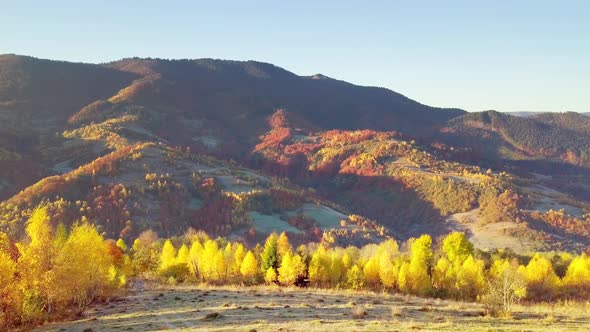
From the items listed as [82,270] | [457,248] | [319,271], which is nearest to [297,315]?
[82,270]

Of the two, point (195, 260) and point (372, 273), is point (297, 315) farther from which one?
point (195, 260)

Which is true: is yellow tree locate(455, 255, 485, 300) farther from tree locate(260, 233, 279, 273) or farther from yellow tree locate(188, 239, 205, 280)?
yellow tree locate(188, 239, 205, 280)

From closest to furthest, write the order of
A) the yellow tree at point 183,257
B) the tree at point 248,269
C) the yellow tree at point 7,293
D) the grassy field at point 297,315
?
the grassy field at point 297,315, the yellow tree at point 7,293, the tree at point 248,269, the yellow tree at point 183,257

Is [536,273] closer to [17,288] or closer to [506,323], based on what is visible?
[506,323]

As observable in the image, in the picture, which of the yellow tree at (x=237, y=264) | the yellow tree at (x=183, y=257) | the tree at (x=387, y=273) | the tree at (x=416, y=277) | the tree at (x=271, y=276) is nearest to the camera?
the tree at (x=271, y=276)

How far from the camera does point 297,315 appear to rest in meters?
49.0

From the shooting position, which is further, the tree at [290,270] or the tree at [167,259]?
the tree at [167,259]

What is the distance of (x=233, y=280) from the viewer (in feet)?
375

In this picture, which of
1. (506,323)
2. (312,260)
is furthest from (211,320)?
(312,260)

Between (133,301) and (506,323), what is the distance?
49.2m

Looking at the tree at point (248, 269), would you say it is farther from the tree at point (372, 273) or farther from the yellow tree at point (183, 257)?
the tree at point (372, 273)

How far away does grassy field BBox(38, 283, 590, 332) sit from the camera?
4056 cm

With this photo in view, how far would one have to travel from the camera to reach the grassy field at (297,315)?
4056 cm

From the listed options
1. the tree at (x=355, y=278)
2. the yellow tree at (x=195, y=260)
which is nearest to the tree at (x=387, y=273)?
the tree at (x=355, y=278)
